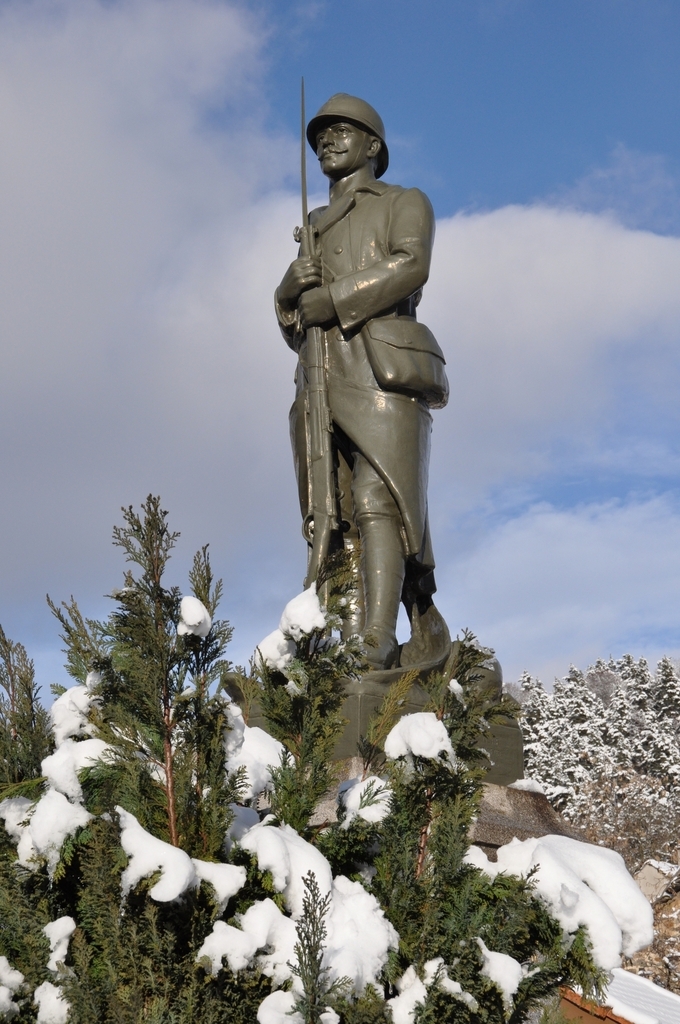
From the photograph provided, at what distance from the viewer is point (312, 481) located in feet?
22.9

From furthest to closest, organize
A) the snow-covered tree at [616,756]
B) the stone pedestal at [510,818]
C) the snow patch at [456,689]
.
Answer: the snow-covered tree at [616,756]
the stone pedestal at [510,818]
the snow patch at [456,689]

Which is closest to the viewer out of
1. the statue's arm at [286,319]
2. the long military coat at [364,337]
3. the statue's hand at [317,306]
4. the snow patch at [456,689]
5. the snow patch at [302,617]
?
the snow patch at [302,617]

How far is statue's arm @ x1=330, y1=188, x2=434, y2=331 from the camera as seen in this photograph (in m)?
6.96

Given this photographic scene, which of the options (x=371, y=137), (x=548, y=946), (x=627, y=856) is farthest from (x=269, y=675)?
(x=627, y=856)

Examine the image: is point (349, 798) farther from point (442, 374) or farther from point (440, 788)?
point (442, 374)

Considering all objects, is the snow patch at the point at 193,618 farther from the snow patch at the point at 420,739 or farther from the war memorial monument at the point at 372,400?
the war memorial monument at the point at 372,400

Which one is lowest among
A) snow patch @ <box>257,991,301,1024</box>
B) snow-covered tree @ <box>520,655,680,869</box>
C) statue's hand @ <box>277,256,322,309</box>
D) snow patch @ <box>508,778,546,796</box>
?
snow patch @ <box>257,991,301,1024</box>

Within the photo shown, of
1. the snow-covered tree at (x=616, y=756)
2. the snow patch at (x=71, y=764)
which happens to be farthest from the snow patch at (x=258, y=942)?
the snow-covered tree at (x=616, y=756)

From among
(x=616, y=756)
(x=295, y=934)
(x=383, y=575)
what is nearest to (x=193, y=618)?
(x=295, y=934)

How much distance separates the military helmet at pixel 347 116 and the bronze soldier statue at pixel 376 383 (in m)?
0.01

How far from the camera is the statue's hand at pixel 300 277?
23.3ft

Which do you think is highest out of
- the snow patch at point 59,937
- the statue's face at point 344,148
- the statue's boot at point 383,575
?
the statue's face at point 344,148

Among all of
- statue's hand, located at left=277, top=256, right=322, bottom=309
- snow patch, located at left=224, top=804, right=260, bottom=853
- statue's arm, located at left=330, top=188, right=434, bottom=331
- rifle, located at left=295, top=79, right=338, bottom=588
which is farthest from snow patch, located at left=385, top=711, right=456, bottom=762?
statue's hand, located at left=277, top=256, right=322, bottom=309

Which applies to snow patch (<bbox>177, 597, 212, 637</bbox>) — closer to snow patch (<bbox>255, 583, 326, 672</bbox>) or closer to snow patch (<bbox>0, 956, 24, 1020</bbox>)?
snow patch (<bbox>255, 583, 326, 672</bbox>)
